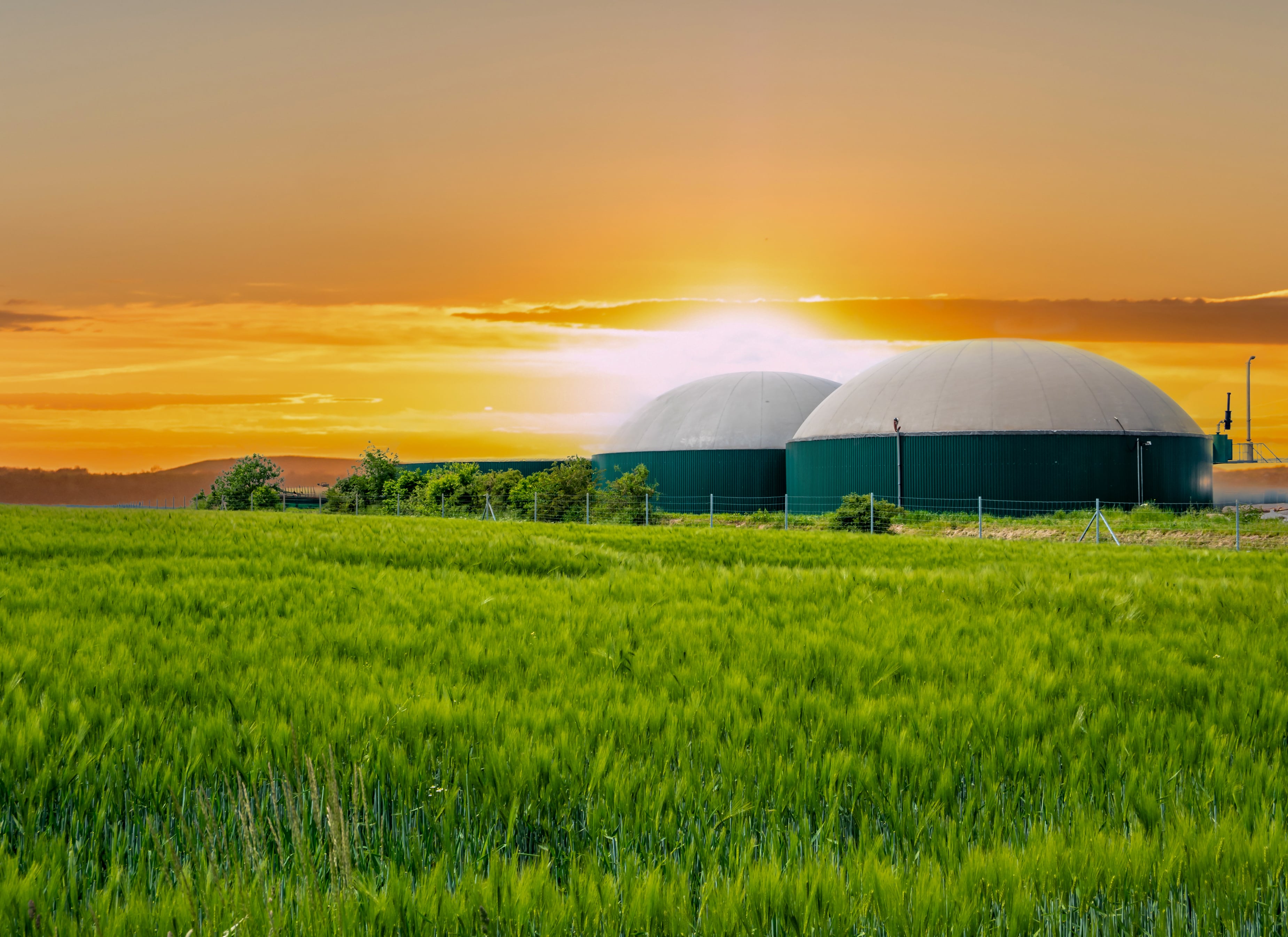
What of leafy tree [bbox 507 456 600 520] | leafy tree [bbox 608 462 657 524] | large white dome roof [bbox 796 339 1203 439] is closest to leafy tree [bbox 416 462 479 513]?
leafy tree [bbox 507 456 600 520]

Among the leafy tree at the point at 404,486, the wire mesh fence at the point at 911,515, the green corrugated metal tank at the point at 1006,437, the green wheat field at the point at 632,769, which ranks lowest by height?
the wire mesh fence at the point at 911,515

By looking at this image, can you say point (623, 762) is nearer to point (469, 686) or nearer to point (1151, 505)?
point (469, 686)

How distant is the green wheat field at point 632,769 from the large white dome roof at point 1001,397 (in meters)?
31.1

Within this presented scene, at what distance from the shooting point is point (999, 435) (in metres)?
35.4

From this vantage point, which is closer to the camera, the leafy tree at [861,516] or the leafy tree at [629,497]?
the leafy tree at [861,516]

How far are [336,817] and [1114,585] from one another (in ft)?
28.7

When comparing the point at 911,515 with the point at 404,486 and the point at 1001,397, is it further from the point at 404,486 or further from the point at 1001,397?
the point at 404,486

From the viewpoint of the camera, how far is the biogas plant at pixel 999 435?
116 ft

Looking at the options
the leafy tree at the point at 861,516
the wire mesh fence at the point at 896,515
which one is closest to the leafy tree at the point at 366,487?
the wire mesh fence at the point at 896,515

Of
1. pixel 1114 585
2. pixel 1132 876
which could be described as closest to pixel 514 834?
pixel 1132 876

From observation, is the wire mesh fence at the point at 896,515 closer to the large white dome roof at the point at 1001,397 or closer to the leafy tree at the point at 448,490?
the leafy tree at the point at 448,490

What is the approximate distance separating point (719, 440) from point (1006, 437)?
1640cm

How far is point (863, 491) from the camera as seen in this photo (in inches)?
1471

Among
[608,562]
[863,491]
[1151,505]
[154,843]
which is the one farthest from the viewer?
[863,491]
